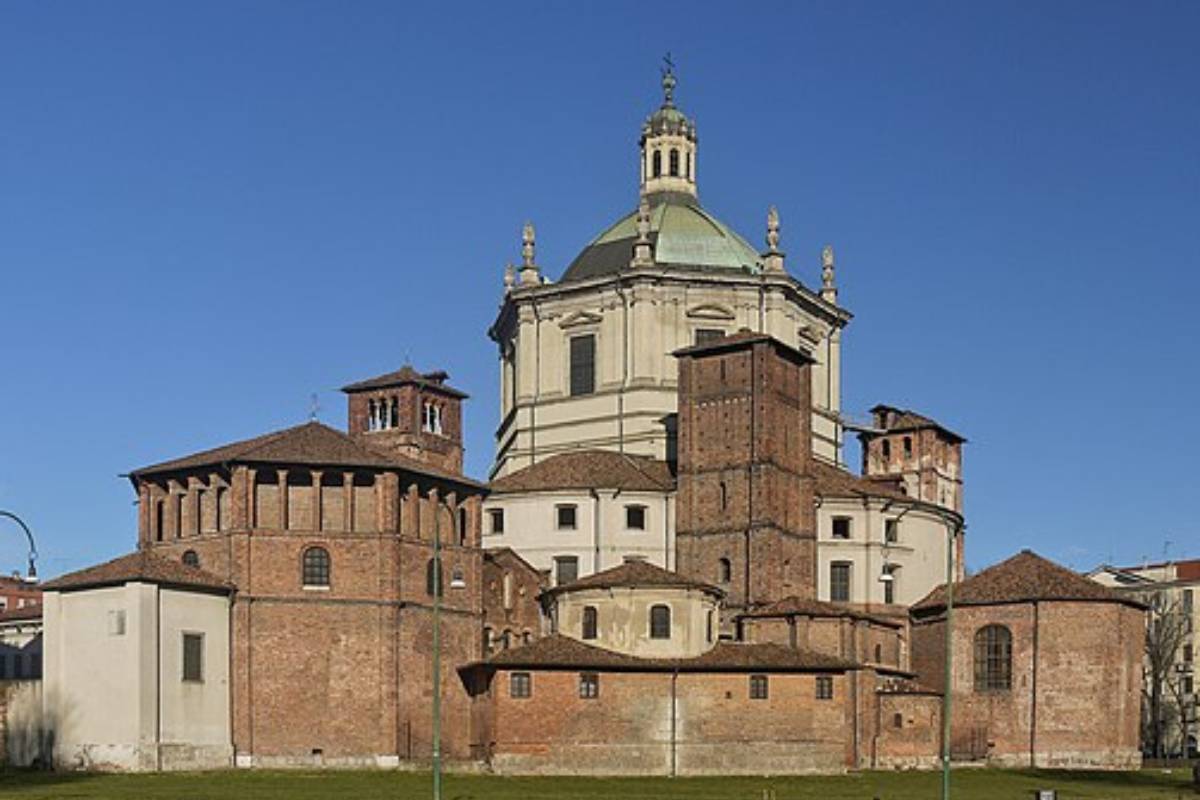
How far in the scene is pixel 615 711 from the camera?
73938 mm

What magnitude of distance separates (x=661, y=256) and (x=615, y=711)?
103 feet

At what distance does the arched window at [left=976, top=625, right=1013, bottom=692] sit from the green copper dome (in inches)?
893

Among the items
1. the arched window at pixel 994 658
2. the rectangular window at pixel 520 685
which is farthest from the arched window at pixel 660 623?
the arched window at pixel 994 658

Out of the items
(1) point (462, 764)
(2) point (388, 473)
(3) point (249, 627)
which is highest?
(2) point (388, 473)

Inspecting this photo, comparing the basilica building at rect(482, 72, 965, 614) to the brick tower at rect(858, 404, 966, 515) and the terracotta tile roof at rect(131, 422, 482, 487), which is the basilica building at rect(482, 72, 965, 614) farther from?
the terracotta tile roof at rect(131, 422, 482, 487)

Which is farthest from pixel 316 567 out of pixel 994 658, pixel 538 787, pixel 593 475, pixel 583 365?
pixel 994 658

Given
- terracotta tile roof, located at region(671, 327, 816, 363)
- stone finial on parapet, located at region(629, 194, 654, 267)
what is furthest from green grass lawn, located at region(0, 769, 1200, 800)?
stone finial on parapet, located at region(629, 194, 654, 267)

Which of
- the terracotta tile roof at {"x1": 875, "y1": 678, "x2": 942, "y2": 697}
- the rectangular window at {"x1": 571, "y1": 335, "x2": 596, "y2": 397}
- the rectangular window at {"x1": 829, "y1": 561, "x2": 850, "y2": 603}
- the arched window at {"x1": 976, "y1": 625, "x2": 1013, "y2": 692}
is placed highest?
the rectangular window at {"x1": 571, "y1": 335, "x2": 596, "y2": 397}

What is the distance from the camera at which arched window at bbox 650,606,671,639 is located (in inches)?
3027

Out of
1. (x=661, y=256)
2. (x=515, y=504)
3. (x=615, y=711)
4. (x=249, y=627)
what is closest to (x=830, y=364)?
(x=661, y=256)

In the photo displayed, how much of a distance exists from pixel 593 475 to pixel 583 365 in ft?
30.8

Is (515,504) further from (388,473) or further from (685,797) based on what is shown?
(685,797)

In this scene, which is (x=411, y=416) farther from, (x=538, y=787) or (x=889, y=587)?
(x=538, y=787)

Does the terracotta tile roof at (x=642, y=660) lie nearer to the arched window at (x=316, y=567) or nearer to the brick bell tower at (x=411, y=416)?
the arched window at (x=316, y=567)
